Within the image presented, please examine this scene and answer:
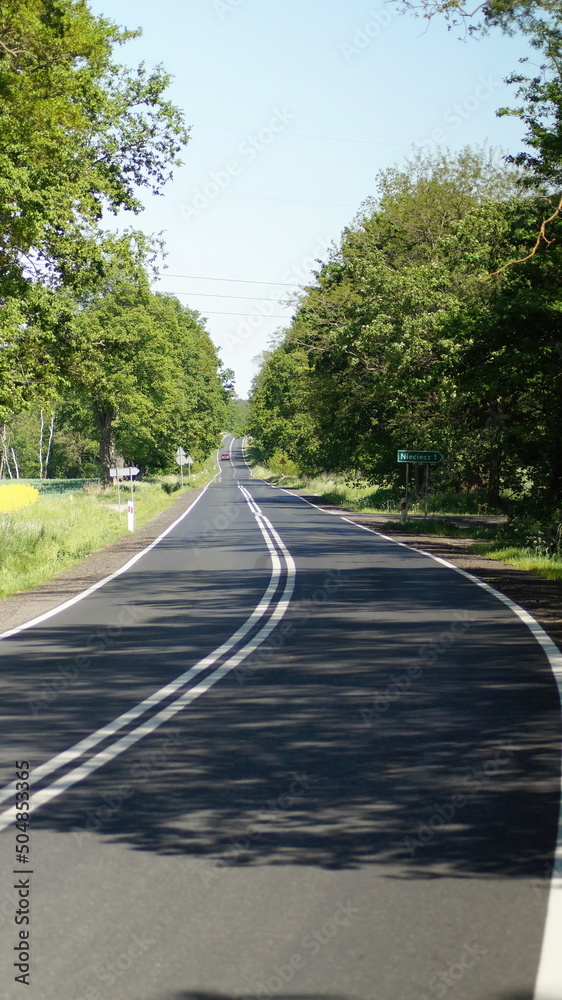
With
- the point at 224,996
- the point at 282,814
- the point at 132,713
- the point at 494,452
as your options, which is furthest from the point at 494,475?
the point at 224,996

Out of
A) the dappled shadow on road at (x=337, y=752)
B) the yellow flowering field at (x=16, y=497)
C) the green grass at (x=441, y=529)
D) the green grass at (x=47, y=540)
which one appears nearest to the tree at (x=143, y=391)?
the yellow flowering field at (x=16, y=497)

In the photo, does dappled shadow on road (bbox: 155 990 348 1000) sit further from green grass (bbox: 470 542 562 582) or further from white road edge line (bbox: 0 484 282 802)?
green grass (bbox: 470 542 562 582)

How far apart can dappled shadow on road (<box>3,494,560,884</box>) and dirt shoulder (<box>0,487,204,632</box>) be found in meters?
2.64

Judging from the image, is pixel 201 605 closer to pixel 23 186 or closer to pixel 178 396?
pixel 23 186

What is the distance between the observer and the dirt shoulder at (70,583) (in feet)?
52.8

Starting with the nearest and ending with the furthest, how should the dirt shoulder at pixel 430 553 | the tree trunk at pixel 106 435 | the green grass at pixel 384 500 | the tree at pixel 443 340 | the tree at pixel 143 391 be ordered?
1. the dirt shoulder at pixel 430 553
2. the tree at pixel 443 340
3. the green grass at pixel 384 500
4. the tree at pixel 143 391
5. the tree trunk at pixel 106 435

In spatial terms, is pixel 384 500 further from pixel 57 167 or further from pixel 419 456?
pixel 57 167

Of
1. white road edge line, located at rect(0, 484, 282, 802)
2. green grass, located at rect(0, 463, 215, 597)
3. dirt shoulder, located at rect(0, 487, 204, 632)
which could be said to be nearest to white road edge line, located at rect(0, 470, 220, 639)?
dirt shoulder, located at rect(0, 487, 204, 632)

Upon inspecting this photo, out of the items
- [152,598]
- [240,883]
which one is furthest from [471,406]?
[240,883]

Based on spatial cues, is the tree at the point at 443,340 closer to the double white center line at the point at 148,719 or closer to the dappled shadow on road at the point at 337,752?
the double white center line at the point at 148,719

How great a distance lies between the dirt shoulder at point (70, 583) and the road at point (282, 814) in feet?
8.74

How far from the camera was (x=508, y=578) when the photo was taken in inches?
810

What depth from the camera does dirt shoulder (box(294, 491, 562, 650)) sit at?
14.8m

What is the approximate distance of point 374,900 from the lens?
4812 mm
